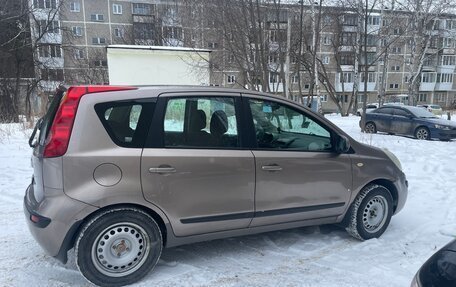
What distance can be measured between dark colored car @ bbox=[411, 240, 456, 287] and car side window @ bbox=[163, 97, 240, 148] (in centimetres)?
191

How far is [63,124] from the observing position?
9.56 feet

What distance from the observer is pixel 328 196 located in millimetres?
3922

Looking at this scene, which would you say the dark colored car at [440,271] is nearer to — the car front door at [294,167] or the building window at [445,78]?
the car front door at [294,167]

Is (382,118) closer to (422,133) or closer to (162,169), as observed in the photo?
(422,133)

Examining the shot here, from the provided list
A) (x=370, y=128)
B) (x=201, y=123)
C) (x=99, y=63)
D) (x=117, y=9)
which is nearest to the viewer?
(x=201, y=123)

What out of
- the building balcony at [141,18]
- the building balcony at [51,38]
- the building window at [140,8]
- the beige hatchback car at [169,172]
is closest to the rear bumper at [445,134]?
the beige hatchback car at [169,172]

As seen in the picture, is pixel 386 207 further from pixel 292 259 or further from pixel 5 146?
pixel 5 146

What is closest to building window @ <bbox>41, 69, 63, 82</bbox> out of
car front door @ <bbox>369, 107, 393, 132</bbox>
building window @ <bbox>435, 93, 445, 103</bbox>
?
car front door @ <bbox>369, 107, 393, 132</bbox>

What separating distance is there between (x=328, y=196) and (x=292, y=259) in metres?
0.80

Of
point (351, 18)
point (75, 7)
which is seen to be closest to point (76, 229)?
point (351, 18)

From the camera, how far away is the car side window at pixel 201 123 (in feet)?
10.7

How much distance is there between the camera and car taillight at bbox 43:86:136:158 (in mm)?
2889

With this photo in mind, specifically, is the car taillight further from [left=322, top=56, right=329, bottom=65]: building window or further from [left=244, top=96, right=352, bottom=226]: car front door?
[left=322, top=56, right=329, bottom=65]: building window

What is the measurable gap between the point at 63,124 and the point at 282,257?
2.51m
